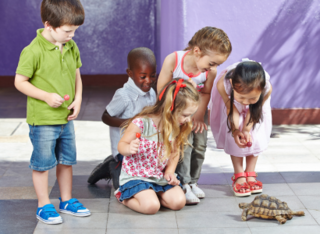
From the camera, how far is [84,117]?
6285 mm

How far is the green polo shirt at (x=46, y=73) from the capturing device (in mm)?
2641

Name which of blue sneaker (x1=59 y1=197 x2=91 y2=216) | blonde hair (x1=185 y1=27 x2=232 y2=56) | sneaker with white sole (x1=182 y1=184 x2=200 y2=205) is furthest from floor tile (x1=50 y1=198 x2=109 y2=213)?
blonde hair (x1=185 y1=27 x2=232 y2=56)

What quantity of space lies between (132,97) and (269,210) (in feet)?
4.42

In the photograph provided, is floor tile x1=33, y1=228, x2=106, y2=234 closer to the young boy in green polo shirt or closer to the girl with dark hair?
the young boy in green polo shirt

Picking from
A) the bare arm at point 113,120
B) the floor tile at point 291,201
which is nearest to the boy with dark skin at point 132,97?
the bare arm at point 113,120

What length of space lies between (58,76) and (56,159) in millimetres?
605

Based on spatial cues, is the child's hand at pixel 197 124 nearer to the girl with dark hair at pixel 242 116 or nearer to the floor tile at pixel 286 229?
the girl with dark hair at pixel 242 116

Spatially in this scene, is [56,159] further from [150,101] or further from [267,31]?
[267,31]

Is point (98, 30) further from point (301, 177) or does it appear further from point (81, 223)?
point (81, 223)

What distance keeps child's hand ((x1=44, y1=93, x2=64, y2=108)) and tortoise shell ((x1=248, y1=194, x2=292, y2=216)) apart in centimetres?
148

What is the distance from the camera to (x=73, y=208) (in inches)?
114

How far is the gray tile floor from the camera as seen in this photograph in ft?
8.95

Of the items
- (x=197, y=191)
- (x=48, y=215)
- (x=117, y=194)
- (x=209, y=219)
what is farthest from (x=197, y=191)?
(x=48, y=215)

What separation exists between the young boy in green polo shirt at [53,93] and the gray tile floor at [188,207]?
21cm
